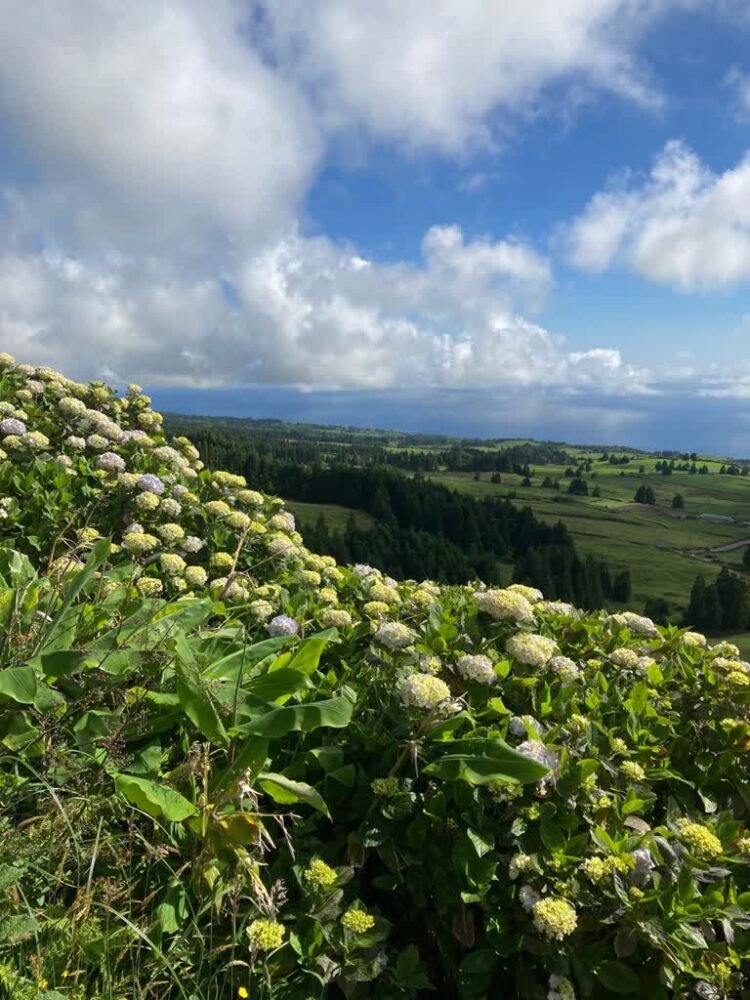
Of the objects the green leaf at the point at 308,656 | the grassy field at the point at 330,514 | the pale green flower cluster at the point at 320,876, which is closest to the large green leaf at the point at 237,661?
the green leaf at the point at 308,656

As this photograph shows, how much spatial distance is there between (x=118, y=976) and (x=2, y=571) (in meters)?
2.77

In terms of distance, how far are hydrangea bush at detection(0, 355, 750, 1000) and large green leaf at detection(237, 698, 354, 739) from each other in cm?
1

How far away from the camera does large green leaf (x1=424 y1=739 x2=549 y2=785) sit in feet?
8.80

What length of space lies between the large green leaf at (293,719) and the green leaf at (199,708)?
124 mm

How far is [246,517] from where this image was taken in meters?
6.43

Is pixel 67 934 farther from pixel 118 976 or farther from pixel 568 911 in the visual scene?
pixel 568 911

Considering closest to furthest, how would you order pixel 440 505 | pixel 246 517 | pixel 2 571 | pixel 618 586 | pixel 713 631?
pixel 2 571
pixel 246 517
pixel 713 631
pixel 618 586
pixel 440 505

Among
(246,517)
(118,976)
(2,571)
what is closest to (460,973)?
(118,976)

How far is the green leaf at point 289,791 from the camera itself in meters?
2.74

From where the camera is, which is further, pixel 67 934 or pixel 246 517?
pixel 246 517

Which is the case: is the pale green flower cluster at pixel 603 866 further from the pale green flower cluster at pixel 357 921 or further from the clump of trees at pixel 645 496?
the clump of trees at pixel 645 496

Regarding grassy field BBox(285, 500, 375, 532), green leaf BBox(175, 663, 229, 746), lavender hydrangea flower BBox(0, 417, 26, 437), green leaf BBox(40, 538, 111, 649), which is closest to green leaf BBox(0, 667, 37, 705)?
green leaf BBox(40, 538, 111, 649)

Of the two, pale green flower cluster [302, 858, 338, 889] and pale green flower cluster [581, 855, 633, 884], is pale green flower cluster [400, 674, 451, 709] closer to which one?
pale green flower cluster [302, 858, 338, 889]

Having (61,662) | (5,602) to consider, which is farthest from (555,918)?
(5,602)
